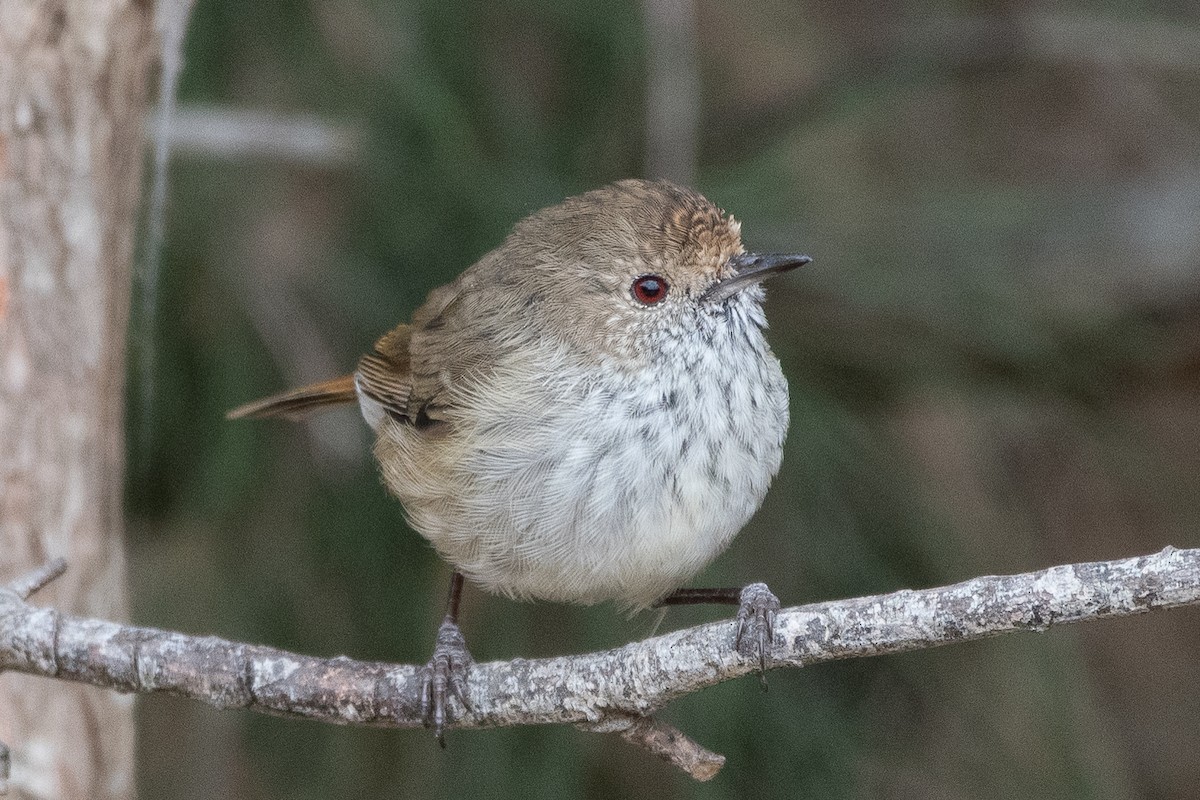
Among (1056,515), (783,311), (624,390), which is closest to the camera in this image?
(624,390)

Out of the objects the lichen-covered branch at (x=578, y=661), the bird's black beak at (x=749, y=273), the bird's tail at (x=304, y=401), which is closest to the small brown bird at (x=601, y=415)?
the bird's black beak at (x=749, y=273)

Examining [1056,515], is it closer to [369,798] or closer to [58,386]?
[369,798]

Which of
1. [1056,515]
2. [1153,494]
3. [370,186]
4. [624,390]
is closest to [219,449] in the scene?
[370,186]

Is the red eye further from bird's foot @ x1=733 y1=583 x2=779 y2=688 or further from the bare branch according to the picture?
the bare branch

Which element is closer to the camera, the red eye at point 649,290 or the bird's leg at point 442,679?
the bird's leg at point 442,679

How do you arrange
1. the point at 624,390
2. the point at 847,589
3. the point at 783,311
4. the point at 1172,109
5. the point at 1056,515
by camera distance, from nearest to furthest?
the point at 624,390 < the point at 847,589 < the point at 783,311 < the point at 1172,109 < the point at 1056,515

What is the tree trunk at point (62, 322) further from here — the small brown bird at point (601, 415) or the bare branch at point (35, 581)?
the small brown bird at point (601, 415)
